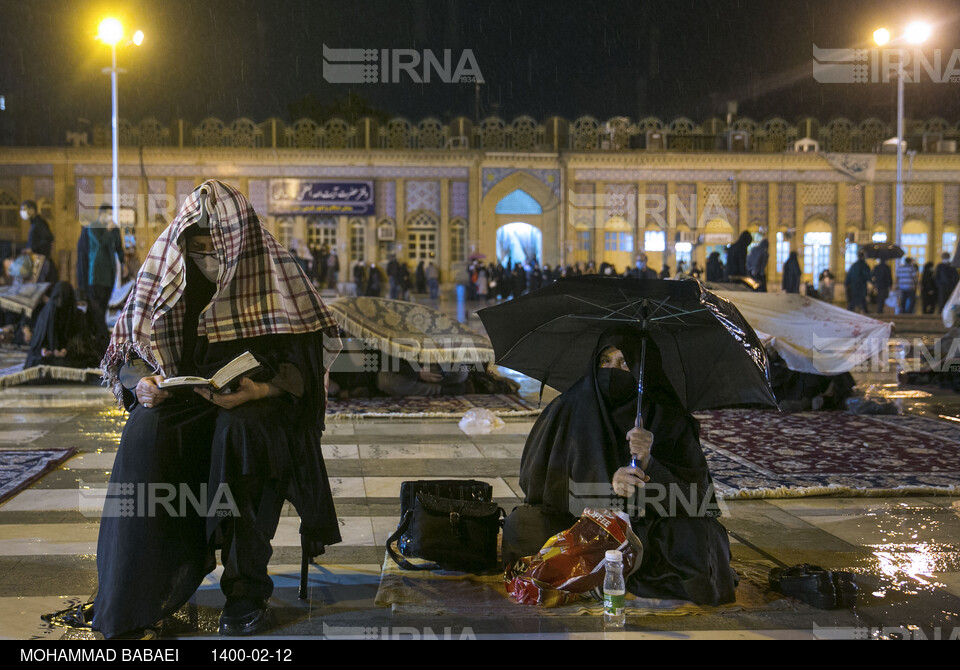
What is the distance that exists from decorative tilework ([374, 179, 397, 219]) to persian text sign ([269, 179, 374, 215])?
432 millimetres

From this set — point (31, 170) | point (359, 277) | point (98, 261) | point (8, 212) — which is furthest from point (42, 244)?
point (8, 212)

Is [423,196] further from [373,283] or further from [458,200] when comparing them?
[373,283]

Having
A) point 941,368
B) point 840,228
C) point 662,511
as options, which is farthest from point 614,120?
point 662,511

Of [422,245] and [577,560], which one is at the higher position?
[422,245]

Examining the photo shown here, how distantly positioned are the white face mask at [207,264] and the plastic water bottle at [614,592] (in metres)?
1.62

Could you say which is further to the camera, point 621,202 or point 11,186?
point 621,202

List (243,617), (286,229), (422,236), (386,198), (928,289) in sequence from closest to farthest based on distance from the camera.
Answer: (243,617) < (928,289) < (286,229) < (386,198) < (422,236)

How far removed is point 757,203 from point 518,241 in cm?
860

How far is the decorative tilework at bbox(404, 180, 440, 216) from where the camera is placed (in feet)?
106

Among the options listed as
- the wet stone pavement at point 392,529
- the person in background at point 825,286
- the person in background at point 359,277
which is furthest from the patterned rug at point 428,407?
the person in background at point 359,277

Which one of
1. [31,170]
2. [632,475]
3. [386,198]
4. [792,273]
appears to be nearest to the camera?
[632,475]

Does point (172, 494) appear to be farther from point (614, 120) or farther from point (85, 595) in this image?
point (614, 120)

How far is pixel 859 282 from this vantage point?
1972 centimetres
